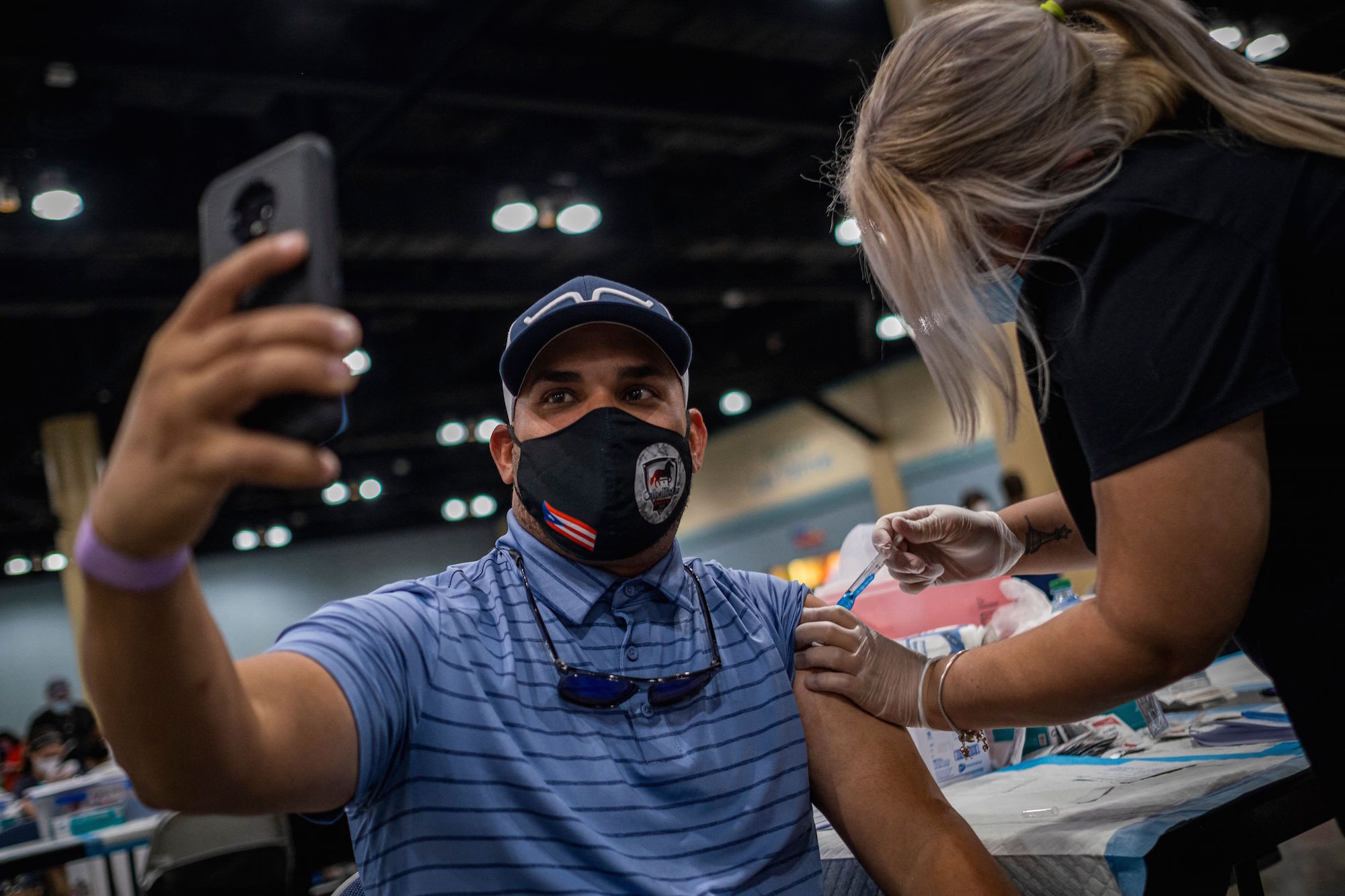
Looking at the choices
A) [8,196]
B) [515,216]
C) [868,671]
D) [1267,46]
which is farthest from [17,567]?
[868,671]

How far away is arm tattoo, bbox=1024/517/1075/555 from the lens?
1901 mm

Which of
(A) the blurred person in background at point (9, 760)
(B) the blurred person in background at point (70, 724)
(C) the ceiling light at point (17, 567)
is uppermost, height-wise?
(C) the ceiling light at point (17, 567)

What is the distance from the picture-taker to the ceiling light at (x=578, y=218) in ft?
24.8

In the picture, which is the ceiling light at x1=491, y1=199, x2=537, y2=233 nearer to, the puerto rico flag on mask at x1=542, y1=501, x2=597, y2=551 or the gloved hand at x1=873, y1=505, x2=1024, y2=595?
the gloved hand at x1=873, y1=505, x2=1024, y2=595

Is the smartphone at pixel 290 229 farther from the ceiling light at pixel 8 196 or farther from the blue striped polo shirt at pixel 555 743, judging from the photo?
the ceiling light at pixel 8 196

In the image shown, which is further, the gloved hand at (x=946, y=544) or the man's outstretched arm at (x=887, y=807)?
the gloved hand at (x=946, y=544)

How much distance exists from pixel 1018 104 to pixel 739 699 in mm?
887

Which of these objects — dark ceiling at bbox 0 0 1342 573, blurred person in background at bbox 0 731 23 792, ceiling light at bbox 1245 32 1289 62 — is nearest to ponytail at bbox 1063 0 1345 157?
dark ceiling at bbox 0 0 1342 573

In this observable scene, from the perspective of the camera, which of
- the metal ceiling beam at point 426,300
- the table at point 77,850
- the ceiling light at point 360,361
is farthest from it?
the ceiling light at point 360,361

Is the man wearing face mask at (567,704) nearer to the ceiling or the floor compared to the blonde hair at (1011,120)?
nearer to the floor

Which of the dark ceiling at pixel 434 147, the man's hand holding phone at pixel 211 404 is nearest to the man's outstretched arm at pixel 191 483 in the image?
the man's hand holding phone at pixel 211 404

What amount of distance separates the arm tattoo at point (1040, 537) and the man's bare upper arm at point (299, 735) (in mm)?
1303

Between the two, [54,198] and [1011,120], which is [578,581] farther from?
[54,198]

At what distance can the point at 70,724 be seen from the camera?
8594 mm
